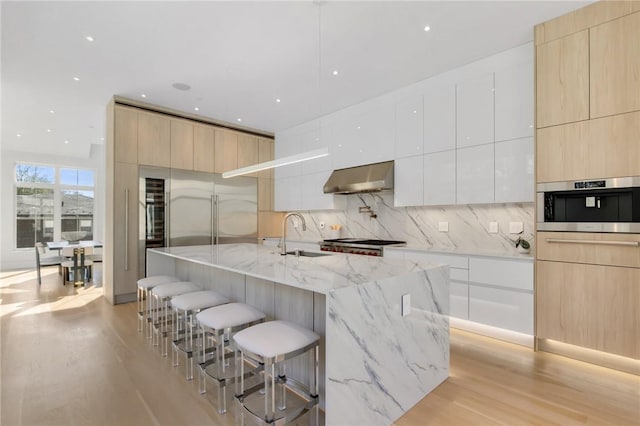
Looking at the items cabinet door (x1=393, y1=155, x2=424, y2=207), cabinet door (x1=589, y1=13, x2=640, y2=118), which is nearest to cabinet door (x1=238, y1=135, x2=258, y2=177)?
cabinet door (x1=393, y1=155, x2=424, y2=207)

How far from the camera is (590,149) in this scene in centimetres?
251

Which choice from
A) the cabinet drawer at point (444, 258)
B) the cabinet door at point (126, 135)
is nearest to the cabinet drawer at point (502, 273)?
the cabinet drawer at point (444, 258)

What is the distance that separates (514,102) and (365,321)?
9.15 ft

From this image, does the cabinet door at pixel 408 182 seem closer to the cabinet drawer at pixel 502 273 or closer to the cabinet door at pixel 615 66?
the cabinet drawer at pixel 502 273

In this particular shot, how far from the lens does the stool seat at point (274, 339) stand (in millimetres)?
1564

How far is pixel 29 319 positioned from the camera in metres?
3.68

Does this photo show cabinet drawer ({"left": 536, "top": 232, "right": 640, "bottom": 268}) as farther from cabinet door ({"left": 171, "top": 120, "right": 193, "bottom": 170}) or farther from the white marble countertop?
cabinet door ({"left": 171, "top": 120, "right": 193, "bottom": 170})

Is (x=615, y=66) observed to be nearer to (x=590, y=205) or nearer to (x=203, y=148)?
(x=590, y=205)

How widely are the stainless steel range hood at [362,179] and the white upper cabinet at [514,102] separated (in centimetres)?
134

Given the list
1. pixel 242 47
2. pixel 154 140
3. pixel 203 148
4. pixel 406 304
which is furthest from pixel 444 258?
pixel 154 140

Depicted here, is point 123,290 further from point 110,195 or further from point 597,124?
point 597,124

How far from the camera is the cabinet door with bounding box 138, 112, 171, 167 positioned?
4602mm

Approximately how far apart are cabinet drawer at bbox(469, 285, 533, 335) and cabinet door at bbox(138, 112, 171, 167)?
460 centimetres

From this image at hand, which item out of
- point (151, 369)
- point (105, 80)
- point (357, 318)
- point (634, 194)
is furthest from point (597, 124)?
point (105, 80)
